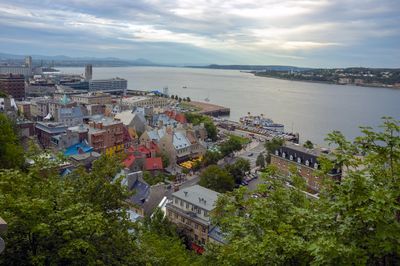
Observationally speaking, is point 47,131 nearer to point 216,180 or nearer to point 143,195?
point 143,195

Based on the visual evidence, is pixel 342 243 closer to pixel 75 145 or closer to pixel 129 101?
pixel 75 145

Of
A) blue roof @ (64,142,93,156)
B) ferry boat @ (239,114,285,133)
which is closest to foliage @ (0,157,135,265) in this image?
blue roof @ (64,142,93,156)

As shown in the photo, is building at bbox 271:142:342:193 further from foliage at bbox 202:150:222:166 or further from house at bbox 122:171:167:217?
house at bbox 122:171:167:217

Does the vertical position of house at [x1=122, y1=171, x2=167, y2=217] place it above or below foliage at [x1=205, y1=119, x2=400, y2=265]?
below

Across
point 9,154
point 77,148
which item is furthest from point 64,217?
point 77,148

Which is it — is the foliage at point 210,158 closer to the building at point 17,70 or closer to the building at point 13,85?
the building at point 13,85

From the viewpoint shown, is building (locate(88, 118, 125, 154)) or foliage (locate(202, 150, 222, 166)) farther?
building (locate(88, 118, 125, 154))

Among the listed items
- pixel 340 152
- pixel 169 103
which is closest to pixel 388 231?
pixel 340 152

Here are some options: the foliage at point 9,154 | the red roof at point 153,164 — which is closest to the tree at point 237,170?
the red roof at point 153,164
